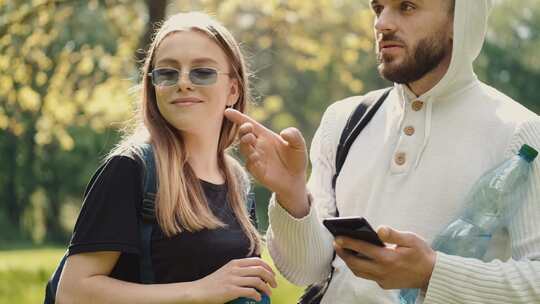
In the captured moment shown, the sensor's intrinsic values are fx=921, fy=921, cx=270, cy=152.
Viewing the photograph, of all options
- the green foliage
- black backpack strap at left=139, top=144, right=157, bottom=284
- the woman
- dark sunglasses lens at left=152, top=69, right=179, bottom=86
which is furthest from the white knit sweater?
the green foliage

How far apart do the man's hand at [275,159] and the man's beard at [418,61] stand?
1.60 ft

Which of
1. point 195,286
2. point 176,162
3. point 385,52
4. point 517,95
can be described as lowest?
point 517,95

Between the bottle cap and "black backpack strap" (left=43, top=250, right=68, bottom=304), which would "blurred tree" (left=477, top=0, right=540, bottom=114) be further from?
"black backpack strap" (left=43, top=250, right=68, bottom=304)

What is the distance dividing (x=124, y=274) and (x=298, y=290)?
6.04m

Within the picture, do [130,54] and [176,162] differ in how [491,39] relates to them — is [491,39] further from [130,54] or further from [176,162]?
[176,162]

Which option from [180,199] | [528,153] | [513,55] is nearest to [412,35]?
[528,153]

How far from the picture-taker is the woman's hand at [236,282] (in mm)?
3336

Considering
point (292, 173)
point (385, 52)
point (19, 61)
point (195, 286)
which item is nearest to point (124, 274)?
point (195, 286)

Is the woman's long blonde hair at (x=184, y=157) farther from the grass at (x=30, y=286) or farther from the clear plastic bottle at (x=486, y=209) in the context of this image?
the grass at (x=30, y=286)

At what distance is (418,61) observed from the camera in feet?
11.3

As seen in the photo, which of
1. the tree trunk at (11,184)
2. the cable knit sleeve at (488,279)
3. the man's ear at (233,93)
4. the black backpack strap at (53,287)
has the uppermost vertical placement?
the man's ear at (233,93)

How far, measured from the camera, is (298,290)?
9.33 meters

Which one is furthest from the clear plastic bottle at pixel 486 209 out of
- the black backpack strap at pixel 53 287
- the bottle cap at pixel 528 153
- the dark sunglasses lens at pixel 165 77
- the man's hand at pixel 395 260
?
the black backpack strap at pixel 53 287

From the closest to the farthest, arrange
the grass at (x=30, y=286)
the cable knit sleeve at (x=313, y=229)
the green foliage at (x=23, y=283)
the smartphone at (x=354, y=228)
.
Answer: the smartphone at (x=354, y=228), the cable knit sleeve at (x=313, y=229), the grass at (x=30, y=286), the green foliage at (x=23, y=283)
